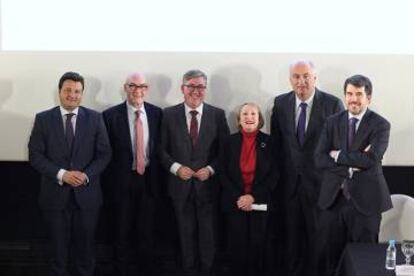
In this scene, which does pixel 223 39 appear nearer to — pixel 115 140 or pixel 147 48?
pixel 147 48

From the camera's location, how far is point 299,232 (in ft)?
17.5

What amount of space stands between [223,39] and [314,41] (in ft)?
2.23

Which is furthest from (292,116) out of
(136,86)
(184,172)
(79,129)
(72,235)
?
(72,235)

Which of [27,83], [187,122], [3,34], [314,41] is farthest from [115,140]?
[314,41]

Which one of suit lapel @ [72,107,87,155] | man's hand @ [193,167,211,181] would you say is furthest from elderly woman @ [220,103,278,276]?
suit lapel @ [72,107,87,155]

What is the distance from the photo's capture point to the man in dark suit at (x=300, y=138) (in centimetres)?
508

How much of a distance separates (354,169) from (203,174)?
105cm

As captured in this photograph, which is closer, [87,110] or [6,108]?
[87,110]

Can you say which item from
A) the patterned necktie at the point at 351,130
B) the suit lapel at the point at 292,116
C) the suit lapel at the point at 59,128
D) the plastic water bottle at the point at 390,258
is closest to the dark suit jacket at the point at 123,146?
the suit lapel at the point at 59,128

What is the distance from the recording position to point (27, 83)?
18.3 ft

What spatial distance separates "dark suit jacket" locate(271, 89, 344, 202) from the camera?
5078 millimetres

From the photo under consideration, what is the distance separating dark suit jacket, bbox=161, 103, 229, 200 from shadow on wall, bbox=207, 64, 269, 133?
0.34 meters

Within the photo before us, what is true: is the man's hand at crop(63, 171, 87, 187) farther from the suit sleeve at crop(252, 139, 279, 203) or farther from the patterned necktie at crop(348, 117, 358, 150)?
the patterned necktie at crop(348, 117, 358, 150)

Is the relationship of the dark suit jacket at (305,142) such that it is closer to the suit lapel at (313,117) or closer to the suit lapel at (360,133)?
the suit lapel at (313,117)
